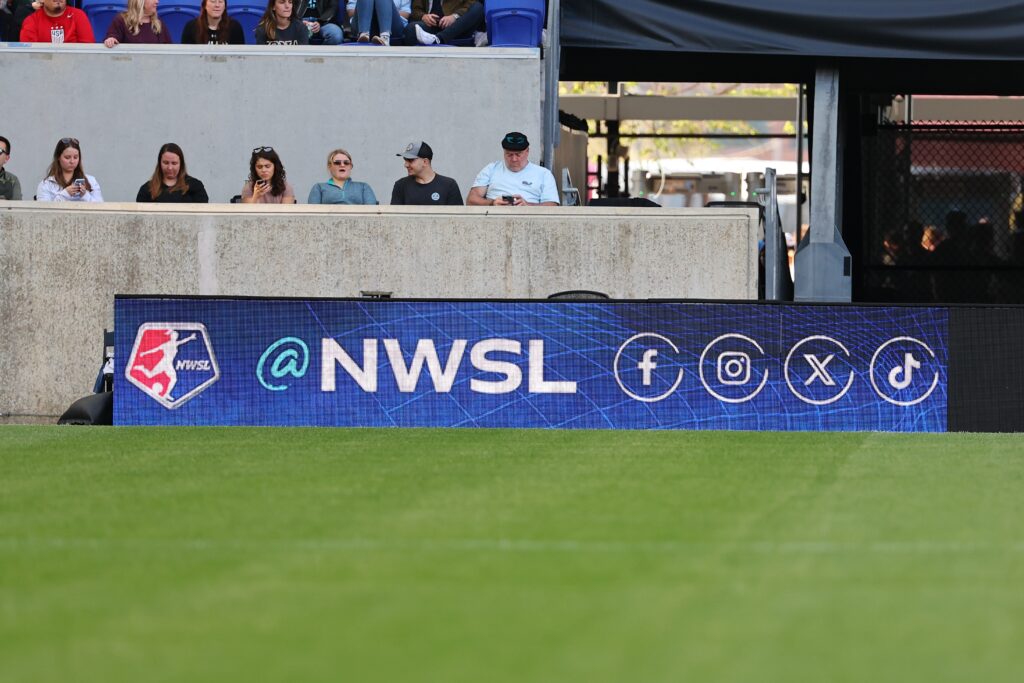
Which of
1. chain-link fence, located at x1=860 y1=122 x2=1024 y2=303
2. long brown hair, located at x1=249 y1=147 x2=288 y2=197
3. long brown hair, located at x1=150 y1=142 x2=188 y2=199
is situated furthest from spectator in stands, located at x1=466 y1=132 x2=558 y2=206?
chain-link fence, located at x1=860 y1=122 x2=1024 y2=303

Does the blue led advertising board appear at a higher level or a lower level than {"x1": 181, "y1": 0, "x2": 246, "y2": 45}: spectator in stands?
lower

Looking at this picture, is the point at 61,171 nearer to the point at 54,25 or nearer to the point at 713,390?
the point at 54,25

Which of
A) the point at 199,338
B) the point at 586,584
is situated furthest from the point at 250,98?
the point at 586,584

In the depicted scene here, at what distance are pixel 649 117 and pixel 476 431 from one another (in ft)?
45.6

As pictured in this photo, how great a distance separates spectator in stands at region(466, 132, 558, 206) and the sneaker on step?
2.64 meters

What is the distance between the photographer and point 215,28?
17250mm

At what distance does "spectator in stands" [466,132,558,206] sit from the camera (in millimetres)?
15312

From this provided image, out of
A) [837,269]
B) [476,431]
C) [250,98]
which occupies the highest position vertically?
[250,98]

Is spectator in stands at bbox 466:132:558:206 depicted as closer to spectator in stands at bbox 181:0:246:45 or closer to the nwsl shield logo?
the nwsl shield logo

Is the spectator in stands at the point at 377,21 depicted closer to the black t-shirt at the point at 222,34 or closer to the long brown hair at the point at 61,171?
Result: the black t-shirt at the point at 222,34

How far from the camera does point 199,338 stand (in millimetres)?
13211

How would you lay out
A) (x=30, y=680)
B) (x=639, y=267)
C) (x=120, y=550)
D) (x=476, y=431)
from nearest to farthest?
(x=30, y=680)
(x=120, y=550)
(x=476, y=431)
(x=639, y=267)

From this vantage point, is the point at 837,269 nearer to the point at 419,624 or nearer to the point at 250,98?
the point at 250,98

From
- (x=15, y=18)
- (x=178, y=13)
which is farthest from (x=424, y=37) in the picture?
(x=15, y=18)
